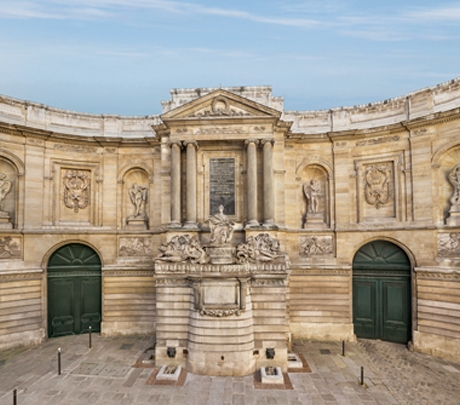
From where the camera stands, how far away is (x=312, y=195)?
18.2 metres

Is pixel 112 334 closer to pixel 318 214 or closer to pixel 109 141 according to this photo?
pixel 109 141

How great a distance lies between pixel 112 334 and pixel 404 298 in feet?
52.1

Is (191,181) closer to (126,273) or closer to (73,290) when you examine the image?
(126,273)

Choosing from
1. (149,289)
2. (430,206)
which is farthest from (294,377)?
(430,206)

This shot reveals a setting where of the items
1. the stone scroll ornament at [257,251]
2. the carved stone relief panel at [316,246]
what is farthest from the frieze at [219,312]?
the carved stone relief panel at [316,246]

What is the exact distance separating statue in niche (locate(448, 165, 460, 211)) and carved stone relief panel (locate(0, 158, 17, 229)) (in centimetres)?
2225

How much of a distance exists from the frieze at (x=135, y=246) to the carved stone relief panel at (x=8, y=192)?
5720mm

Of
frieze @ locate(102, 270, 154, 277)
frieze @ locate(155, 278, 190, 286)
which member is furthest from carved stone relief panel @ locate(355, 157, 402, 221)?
frieze @ locate(102, 270, 154, 277)

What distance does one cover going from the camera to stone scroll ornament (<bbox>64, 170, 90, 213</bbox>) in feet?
59.0

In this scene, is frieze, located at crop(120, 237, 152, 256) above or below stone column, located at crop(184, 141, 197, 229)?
below

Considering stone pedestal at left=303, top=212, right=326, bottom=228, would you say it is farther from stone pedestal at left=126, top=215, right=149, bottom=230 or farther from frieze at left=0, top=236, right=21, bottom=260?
frieze at left=0, top=236, right=21, bottom=260

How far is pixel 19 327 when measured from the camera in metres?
15.8

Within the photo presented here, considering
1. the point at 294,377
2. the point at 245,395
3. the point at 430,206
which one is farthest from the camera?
the point at 430,206

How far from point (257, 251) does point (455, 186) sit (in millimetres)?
10343
